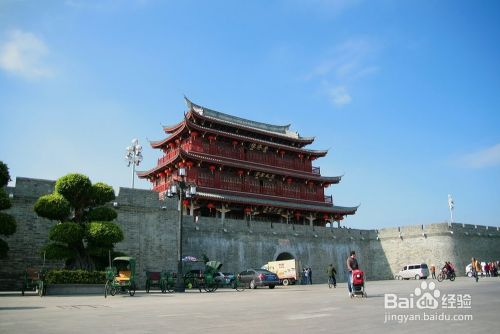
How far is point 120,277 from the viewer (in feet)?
56.9

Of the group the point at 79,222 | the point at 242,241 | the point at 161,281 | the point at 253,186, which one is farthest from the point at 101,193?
the point at 253,186

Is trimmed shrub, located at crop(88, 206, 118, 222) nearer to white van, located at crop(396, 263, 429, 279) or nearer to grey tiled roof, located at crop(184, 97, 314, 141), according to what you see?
grey tiled roof, located at crop(184, 97, 314, 141)

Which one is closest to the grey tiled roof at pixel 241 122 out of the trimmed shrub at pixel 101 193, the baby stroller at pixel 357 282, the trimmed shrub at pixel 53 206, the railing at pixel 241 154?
the railing at pixel 241 154

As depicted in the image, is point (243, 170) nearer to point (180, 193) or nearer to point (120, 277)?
point (180, 193)

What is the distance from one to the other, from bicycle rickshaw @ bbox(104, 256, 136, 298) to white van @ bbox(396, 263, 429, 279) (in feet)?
83.0

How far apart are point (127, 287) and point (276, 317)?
10399mm

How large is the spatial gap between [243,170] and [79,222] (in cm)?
1863

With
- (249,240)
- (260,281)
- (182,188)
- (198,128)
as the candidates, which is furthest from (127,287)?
(198,128)

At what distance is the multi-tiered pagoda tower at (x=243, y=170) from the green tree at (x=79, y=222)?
1120cm

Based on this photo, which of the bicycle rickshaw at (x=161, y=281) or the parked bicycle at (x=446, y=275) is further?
the parked bicycle at (x=446, y=275)

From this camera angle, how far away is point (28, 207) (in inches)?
902

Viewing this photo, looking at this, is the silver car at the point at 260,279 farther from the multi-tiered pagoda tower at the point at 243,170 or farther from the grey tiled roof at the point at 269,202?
the grey tiled roof at the point at 269,202

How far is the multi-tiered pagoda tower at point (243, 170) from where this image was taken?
35.6 metres

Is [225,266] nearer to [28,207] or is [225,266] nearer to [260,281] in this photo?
[260,281]
